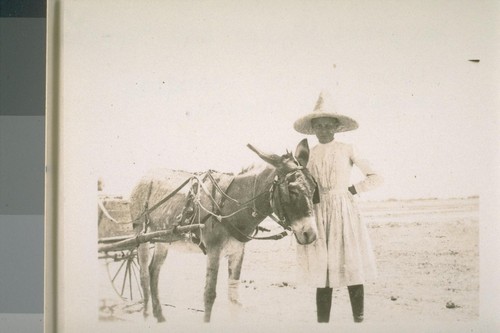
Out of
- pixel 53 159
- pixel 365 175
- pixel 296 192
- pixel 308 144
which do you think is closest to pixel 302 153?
pixel 308 144

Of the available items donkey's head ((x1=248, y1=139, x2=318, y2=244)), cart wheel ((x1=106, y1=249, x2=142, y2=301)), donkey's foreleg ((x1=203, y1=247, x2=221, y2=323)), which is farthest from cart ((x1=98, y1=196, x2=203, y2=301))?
donkey's head ((x1=248, y1=139, x2=318, y2=244))

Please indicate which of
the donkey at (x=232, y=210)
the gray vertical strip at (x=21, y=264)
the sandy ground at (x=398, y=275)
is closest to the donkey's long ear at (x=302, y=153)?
the donkey at (x=232, y=210)

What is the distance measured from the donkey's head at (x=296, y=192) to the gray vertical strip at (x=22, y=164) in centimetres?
87

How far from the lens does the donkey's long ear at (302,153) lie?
206cm

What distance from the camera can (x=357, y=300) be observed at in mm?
2072

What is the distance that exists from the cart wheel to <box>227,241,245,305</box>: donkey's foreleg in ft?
1.20

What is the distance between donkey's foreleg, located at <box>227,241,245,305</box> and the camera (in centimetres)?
207

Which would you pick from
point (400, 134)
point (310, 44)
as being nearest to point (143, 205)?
point (310, 44)

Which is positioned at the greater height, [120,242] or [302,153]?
[302,153]

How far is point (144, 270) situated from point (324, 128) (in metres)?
0.90

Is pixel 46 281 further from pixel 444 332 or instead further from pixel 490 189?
pixel 490 189

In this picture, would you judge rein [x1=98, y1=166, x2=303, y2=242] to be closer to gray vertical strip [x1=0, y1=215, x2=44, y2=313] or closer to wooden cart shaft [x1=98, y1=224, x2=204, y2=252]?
wooden cart shaft [x1=98, y1=224, x2=204, y2=252]

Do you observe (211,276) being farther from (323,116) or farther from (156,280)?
(323,116)

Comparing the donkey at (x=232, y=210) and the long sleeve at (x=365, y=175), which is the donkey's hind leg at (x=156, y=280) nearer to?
the donkey at (x=232, y=210)
